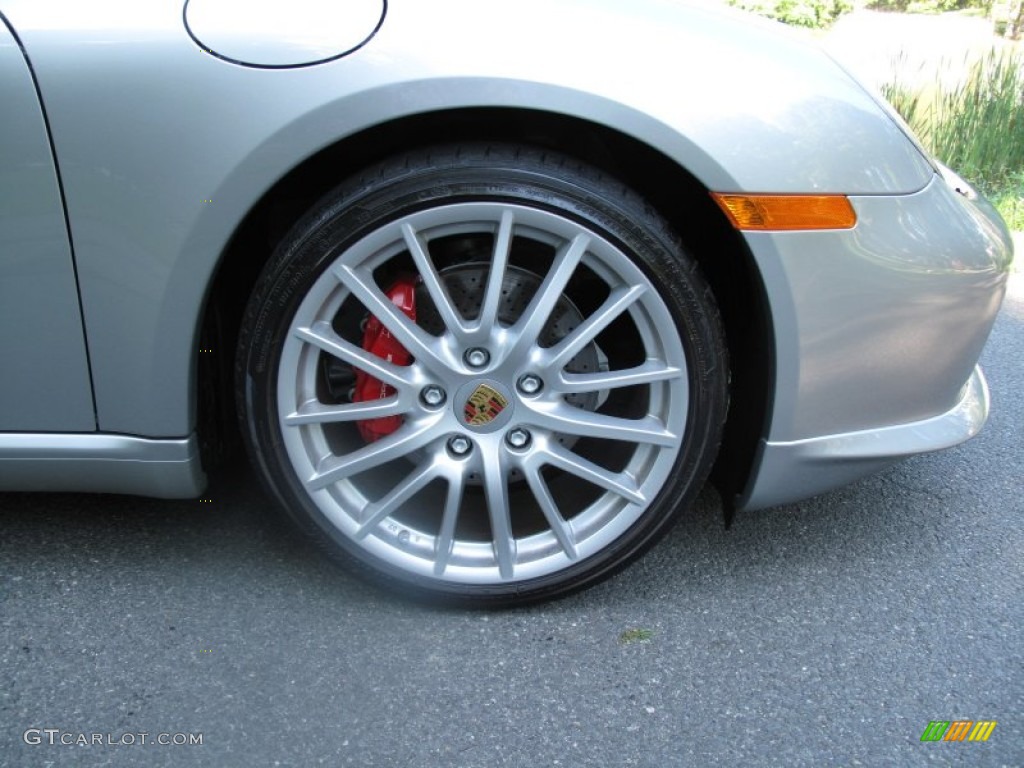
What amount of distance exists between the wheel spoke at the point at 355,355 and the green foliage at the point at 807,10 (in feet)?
32.0

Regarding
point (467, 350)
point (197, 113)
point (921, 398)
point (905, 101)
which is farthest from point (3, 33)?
point (905, 101)

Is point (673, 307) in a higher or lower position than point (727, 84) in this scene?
lower

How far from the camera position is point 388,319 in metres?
1.76

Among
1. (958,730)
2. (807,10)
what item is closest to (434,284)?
(958,730)

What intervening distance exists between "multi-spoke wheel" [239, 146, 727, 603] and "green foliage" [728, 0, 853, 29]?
9561mm

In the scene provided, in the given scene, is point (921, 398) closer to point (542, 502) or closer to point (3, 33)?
point (542, 502)

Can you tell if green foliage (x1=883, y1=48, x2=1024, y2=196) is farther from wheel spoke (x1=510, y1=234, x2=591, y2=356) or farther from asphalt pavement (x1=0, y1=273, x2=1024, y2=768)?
wheel spoke (x1=510, y1=234, x2=591, y2=356)

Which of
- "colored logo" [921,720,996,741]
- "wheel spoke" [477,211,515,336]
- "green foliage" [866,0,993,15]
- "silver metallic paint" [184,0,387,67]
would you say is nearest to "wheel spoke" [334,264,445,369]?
"wheel spoke" [477,211,515,336]

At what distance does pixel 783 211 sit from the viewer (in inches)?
65.9

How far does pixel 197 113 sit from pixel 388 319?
48cm

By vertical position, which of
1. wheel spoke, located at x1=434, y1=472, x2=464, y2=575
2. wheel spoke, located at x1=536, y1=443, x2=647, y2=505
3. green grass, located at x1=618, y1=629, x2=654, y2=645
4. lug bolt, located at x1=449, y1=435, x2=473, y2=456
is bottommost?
green grass, located at x1=618, y1=629, x2=654, y2=645

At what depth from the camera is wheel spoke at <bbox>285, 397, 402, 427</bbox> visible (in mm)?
1805

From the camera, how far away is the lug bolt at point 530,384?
180cm

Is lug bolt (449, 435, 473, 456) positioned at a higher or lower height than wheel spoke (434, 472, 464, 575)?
higher
